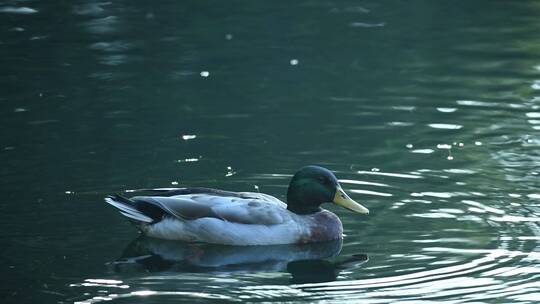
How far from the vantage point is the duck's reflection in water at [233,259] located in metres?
10.8

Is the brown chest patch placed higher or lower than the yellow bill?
lower

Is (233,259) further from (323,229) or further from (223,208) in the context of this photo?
(323,229)

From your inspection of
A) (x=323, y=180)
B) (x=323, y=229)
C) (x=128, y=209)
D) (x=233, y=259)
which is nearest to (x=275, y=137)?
(x=323, y=180)

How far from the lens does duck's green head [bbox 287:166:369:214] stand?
11875mm

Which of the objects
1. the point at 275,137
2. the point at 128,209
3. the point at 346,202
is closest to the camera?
the point at 128,209

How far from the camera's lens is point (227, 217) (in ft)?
38.1

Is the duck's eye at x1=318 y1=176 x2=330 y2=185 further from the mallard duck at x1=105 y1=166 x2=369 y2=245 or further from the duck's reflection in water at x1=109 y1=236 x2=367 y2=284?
the duck's reflection in water at x1=109 y1=236 x2=367 y2=284

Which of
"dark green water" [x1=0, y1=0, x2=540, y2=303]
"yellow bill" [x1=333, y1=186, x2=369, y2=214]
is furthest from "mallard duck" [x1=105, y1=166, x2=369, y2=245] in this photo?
"dark green water" [x1=0, y1=0, x2=540, y2=303]

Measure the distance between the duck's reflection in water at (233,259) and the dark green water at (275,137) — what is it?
27 mm

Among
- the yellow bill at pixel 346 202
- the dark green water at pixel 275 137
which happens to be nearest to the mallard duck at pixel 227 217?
the yellow bill at pixel 346 202

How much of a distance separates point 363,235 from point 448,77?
6.73 metres

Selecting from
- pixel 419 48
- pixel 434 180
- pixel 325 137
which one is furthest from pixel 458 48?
pixel 434 180

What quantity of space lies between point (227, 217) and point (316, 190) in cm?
92

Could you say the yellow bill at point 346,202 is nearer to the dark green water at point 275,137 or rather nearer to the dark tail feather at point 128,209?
the dark green water at point 275,137
